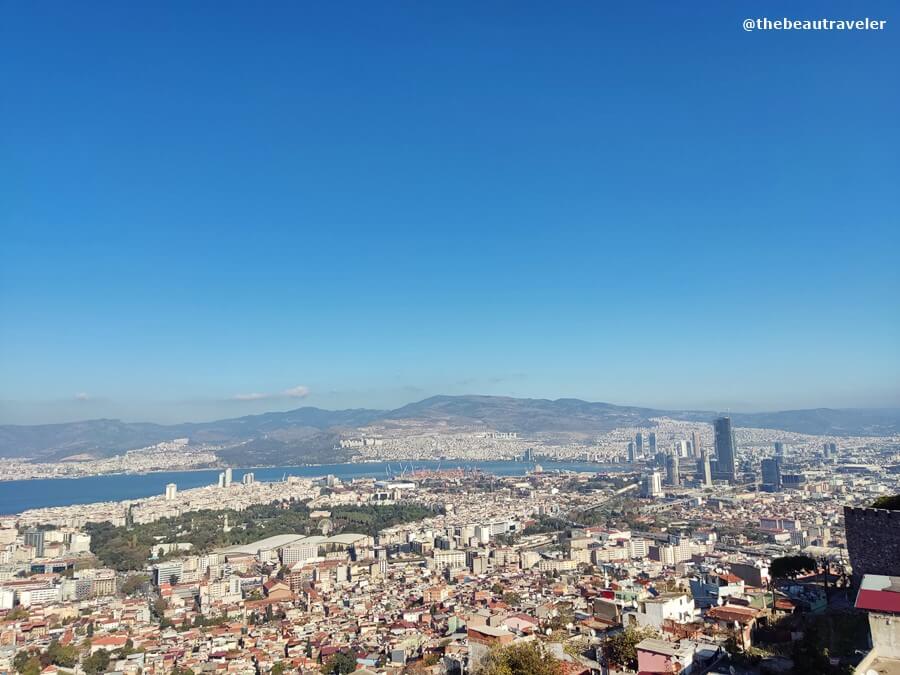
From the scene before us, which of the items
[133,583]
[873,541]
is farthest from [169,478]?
[873,541]

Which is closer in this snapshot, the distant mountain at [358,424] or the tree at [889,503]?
the tree at [889,503]

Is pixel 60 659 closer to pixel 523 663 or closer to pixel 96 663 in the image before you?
pixel 96 663

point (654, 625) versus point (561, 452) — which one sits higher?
point (654, 625)

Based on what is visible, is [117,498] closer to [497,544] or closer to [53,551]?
[53,551]

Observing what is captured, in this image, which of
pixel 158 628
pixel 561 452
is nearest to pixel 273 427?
pixel 561 452

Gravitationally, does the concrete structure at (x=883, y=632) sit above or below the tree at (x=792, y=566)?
above

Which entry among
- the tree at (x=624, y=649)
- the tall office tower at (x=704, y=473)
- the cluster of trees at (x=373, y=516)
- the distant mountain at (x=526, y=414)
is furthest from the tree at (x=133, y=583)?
the distant mountain at (x=526, y=414)

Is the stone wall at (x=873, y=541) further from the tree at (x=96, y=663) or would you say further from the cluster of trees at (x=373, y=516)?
the cluster of trees at (x=373, y=516)
